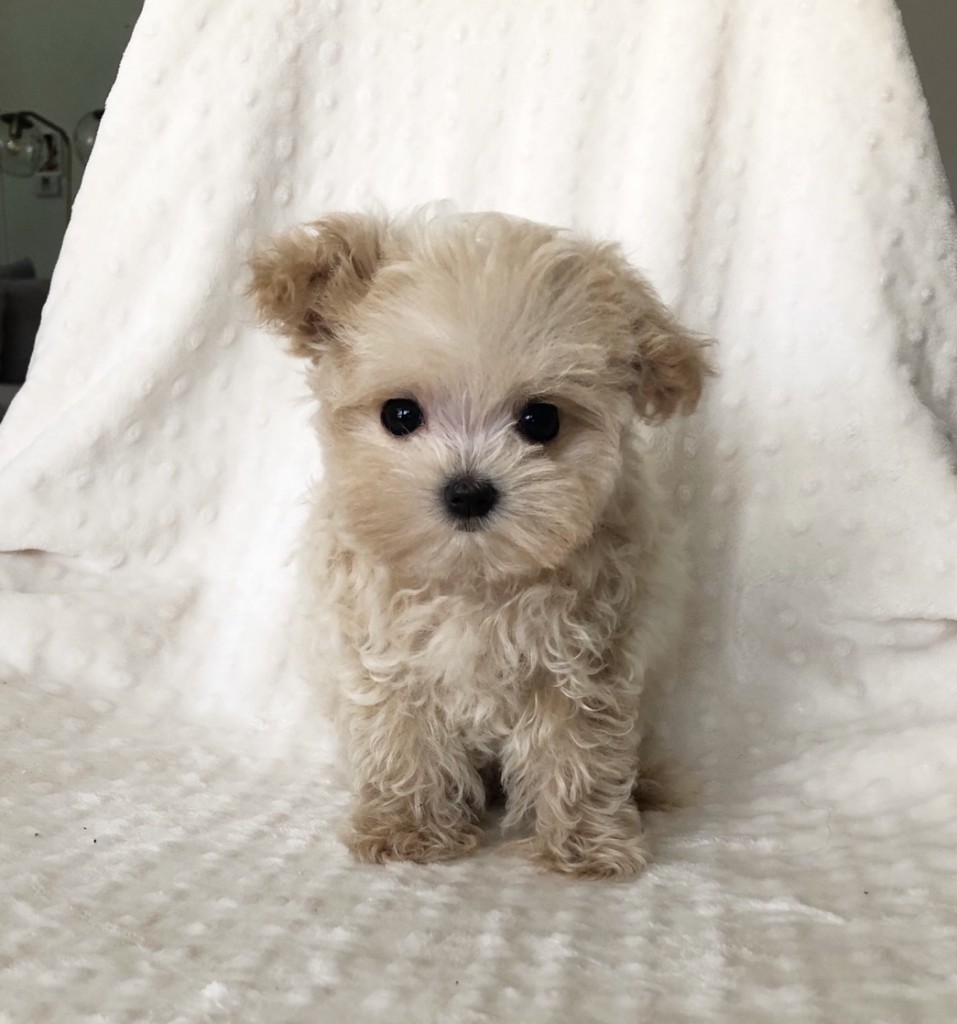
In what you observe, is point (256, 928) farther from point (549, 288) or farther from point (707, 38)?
point (707, 38)

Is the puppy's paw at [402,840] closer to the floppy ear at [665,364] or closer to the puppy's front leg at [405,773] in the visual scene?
the puppy's front leg at [405,773]

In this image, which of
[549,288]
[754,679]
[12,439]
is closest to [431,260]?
[549,288]

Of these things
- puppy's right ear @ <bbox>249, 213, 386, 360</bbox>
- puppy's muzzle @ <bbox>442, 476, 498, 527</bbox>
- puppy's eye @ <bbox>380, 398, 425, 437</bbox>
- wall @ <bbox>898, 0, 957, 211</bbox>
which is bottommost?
puppy's muzzle @ <bbox>442, 476, 498, 527</bbox>

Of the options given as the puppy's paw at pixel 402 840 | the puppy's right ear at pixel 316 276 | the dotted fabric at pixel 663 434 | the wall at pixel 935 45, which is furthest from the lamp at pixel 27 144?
the puppy's paw at pixel 402 840

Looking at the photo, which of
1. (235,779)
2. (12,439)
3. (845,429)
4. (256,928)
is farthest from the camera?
(12,439)

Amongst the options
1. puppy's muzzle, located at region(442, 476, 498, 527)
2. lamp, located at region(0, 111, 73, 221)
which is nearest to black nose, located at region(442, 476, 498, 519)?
puppy's muzzle, located at region(442, 476, 498, 527)

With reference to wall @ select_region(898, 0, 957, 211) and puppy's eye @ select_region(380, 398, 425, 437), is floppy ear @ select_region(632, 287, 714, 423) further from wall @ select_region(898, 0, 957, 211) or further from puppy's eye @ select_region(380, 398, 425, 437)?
wall @ select_region(898, 0, 957, 211)
